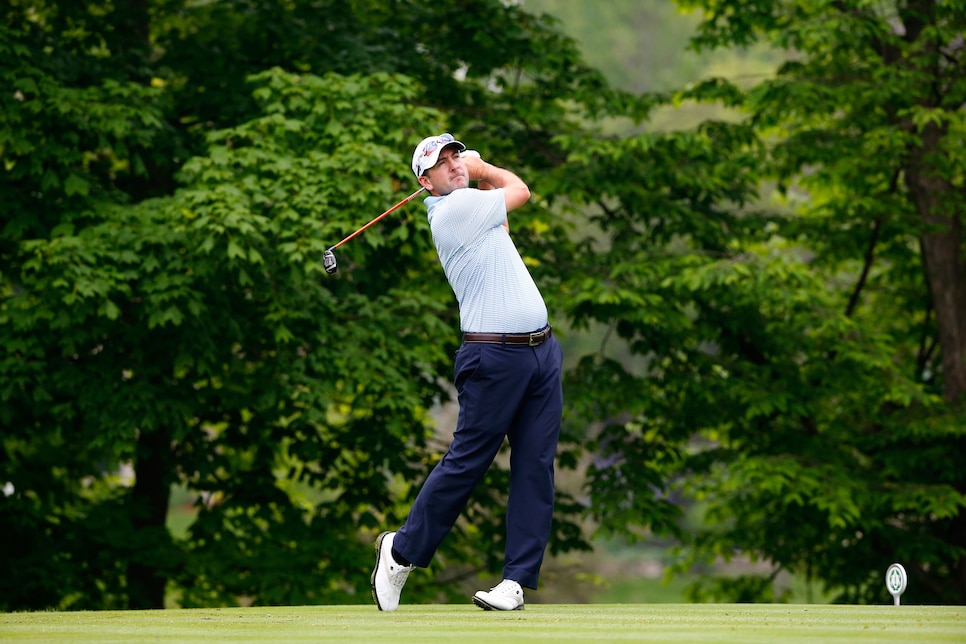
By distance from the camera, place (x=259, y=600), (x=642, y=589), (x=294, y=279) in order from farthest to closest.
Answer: (x=642, y=589) < (x=259, y=600) < (x=294, y=279)

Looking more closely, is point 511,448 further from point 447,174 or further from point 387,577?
point 447,174

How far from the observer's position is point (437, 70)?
39.7 ft

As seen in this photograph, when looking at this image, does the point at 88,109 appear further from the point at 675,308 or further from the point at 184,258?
the point at 675,308

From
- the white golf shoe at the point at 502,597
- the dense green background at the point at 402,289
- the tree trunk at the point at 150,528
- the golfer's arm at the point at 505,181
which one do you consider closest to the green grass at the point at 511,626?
the white golf shoe at the point at 502,597

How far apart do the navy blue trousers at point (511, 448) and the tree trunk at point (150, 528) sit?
21.5ft

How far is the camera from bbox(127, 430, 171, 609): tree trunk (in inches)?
436

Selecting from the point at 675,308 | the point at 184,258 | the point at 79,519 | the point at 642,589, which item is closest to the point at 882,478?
the point at 675,308

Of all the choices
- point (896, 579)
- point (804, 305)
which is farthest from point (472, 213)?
point (804, 305)

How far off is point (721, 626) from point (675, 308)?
7.20m

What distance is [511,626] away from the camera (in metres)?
3.88

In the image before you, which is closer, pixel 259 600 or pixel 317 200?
pixel 317 200

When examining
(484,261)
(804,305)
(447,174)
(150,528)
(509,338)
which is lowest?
(150,528)

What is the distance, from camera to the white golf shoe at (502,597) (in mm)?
4684

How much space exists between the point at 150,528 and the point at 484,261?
7.65 meters
